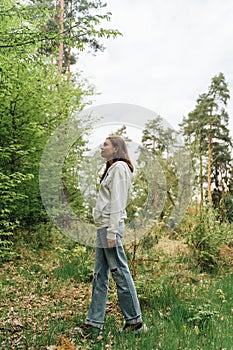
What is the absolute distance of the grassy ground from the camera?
10.2 ft

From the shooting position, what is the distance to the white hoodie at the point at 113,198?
10.1 feet

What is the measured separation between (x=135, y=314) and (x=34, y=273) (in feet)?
10.0

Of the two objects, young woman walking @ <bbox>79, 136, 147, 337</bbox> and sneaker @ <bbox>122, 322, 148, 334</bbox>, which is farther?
sneaker @ <bbox>122, 322, 148, 334</bbox>

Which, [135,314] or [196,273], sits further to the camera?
Result: [196,273]

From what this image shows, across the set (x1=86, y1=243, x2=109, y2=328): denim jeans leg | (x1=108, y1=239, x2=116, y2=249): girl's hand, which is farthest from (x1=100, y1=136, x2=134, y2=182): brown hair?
(x1=86, y1=243, x2=109, y2=328): denim jeans leg

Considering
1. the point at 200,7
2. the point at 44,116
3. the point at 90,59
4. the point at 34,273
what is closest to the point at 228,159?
the point at 200,7

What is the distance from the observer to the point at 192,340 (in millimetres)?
3014

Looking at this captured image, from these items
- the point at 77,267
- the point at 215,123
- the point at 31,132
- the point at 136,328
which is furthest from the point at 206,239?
the point at 215,123

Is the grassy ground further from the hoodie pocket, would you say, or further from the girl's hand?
the hoodie pocket

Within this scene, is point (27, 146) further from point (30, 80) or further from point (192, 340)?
point (192, 340)

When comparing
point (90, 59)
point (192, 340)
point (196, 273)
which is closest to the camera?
point (192, 340)

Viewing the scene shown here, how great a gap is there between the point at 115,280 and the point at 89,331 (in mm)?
489

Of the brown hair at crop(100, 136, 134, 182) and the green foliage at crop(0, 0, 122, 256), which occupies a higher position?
the green foliage at crop(0, 0, 122, 256)

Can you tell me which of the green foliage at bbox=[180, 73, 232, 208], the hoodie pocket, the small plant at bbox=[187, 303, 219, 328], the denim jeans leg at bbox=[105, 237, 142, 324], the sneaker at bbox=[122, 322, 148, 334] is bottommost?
the sneaker at bbox=[122, 322, 148, 334]
